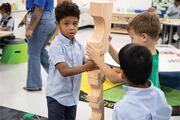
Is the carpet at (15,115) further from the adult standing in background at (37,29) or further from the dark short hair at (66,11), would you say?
the dark short hair at (66,11)

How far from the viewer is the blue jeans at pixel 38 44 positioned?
10.2 feet

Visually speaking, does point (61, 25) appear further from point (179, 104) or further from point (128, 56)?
point (179, 104)

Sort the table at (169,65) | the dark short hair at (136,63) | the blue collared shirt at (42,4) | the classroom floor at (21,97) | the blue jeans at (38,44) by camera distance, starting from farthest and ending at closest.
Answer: the table at (169,65)
the blue jeans at (38,44)
the blue collared shirt at (42,4)
the classroom floor at (21,97)
the dark short hair at (136,63)

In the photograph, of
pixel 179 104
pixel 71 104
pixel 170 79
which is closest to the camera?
pixel 71 104

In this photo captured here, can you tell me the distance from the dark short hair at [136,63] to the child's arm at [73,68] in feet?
1.01

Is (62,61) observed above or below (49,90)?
above

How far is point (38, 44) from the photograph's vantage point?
315 cm

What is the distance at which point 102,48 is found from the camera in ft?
4.50

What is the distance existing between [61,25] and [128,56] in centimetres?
64

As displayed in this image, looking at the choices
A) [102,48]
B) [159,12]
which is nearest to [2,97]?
[102,48]

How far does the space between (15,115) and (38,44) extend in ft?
2.67

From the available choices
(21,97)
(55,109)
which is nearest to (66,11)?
(55,109)

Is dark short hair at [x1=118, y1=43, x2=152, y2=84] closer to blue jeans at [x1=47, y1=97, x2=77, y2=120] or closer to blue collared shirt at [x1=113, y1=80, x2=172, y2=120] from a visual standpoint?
blue collared shirt at [x1=113, y1=80, x2=172, y2=120]

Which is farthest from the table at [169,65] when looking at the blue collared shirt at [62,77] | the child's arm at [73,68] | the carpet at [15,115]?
the child's arm at [73,68]
